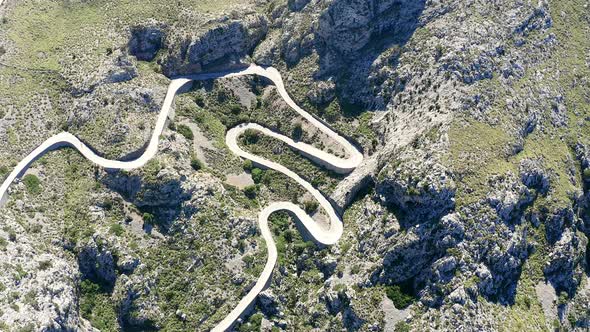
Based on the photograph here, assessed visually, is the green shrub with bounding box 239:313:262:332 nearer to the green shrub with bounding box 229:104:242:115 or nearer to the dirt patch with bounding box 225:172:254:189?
the dirt patch with bounding box 225:172:254:189

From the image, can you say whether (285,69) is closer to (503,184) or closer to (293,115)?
(293,115)

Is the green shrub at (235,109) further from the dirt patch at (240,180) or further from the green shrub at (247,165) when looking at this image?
the dirt patch at (240,180)

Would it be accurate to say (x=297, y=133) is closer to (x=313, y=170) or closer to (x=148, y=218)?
(x=313, y=170)

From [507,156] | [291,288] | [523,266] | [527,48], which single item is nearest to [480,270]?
[523,266]

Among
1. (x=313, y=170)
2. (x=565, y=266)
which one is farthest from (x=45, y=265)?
(x=565, y=266)

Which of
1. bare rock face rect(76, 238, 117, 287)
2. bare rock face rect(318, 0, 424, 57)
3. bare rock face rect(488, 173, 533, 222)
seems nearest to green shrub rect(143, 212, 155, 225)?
bare rock face rect(76, 238, 117, 287)

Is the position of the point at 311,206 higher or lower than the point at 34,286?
lower
